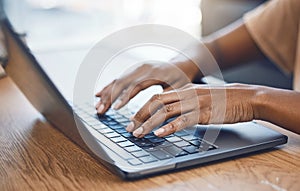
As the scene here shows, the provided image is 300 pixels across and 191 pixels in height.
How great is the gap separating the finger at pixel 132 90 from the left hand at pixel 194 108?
0.41 feet

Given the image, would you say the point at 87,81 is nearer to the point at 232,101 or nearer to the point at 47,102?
the point at 47,102

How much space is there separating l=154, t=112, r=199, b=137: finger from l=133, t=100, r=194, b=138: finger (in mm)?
14

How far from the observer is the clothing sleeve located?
1.32 m

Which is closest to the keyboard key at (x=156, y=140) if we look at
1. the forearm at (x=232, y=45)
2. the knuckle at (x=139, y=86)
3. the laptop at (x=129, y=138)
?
the laptop at (x=129, y=138)

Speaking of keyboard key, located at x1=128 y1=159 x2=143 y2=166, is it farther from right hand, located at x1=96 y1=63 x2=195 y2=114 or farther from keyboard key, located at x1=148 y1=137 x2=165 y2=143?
right hand, located at x1=96 y1=63 x2=195 y2=114

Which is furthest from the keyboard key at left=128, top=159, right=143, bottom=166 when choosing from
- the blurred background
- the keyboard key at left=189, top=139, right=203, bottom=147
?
the blurred background

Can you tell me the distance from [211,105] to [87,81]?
41 centimetres

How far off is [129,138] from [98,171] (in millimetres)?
106

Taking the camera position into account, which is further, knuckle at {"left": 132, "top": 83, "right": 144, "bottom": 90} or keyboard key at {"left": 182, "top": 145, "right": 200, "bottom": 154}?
knuckle at {"left": 132, "top": 83, "right": 144, "bottom": 90}

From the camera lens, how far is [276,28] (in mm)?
1336

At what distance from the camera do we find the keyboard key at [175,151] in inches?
26.9

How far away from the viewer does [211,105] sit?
0.81 m

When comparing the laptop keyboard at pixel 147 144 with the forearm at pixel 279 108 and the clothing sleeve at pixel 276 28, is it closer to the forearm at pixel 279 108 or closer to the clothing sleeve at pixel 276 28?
the forearm at pixel 279 108

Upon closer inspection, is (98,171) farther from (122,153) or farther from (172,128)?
(172,128)
